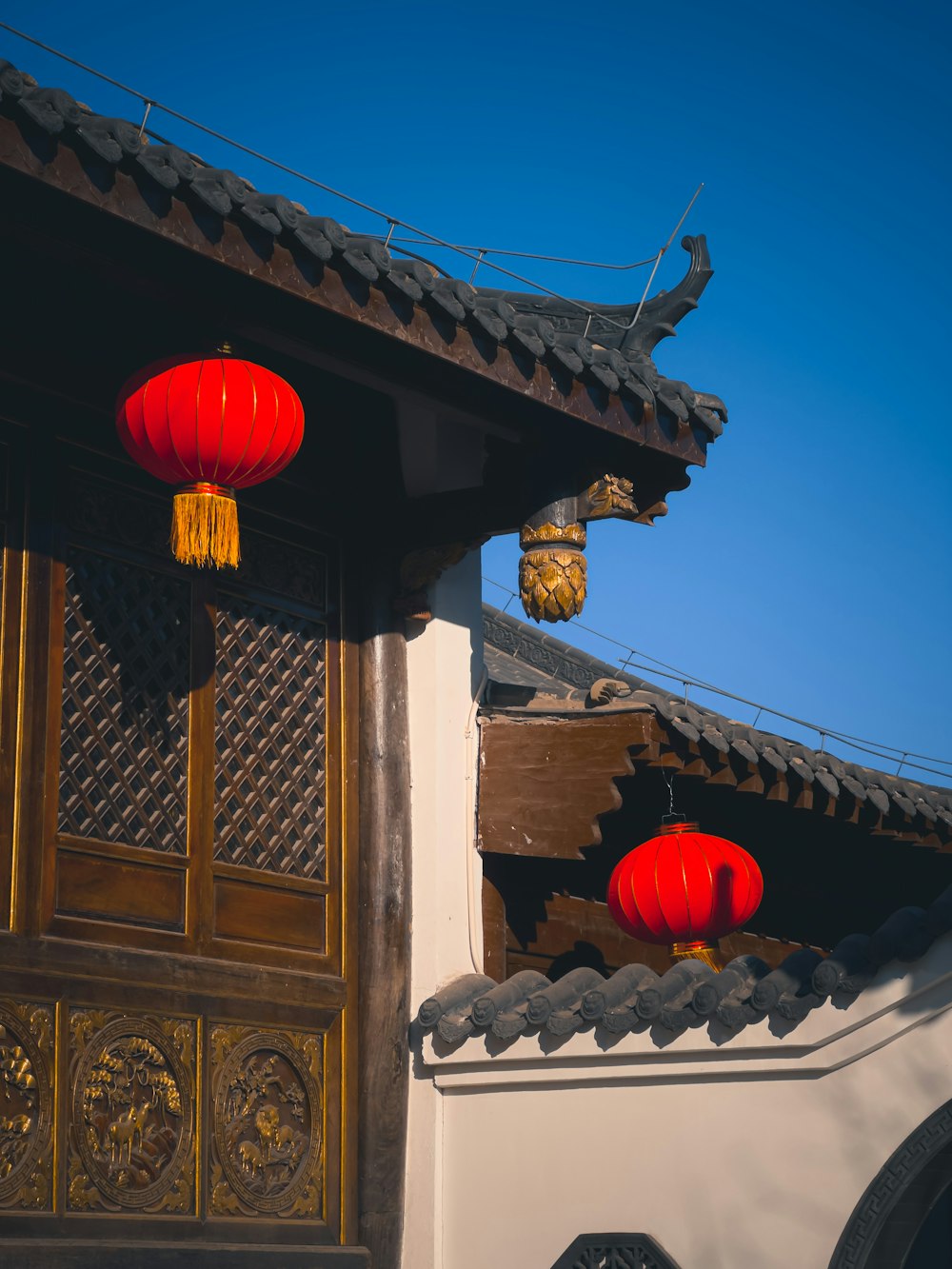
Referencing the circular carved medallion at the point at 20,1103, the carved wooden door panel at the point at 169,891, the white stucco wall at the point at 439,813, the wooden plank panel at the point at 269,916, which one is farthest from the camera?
the white stucco wall at the point at 439,813

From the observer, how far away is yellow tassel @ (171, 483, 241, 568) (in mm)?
5945

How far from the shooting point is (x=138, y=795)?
6.45 meters

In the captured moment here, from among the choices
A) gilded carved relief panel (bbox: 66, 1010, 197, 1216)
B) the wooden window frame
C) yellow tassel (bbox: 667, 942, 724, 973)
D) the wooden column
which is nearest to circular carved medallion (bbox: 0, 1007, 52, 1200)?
gilded carved relief panel (bbox: 66, 1010, 197, 1216)

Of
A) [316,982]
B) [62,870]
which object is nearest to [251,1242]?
[316,982]

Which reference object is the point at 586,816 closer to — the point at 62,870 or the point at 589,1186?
the point at 589,1186

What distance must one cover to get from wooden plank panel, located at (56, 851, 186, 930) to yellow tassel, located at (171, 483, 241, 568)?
1168 mm

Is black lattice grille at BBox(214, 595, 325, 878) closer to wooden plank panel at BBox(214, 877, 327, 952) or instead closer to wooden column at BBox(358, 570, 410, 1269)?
wooden plank panel at BBox(214, 877, 327, 952)

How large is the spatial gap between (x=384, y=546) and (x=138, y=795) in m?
1.75

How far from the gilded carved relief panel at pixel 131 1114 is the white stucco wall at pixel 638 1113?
1215 mm

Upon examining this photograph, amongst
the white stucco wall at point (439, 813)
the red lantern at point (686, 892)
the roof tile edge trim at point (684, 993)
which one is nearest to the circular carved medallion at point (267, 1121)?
the white stucco wall at point (439, 813)

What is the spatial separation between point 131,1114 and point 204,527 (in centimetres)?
210

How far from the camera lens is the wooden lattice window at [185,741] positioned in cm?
626

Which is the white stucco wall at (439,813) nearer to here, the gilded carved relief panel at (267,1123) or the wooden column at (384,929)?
the wooden column at (384,929)

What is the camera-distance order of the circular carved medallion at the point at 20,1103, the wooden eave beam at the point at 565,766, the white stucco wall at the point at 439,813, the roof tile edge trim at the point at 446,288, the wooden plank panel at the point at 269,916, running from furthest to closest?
the wooden eave beam at the point at 565,766 < the white stucco wall at the point at 439,813 < the wooden plank panel at the point at 269,916 < the circular carved medallion at the point at 20,1103 < the roof tile edge trim at the point at 446,288
